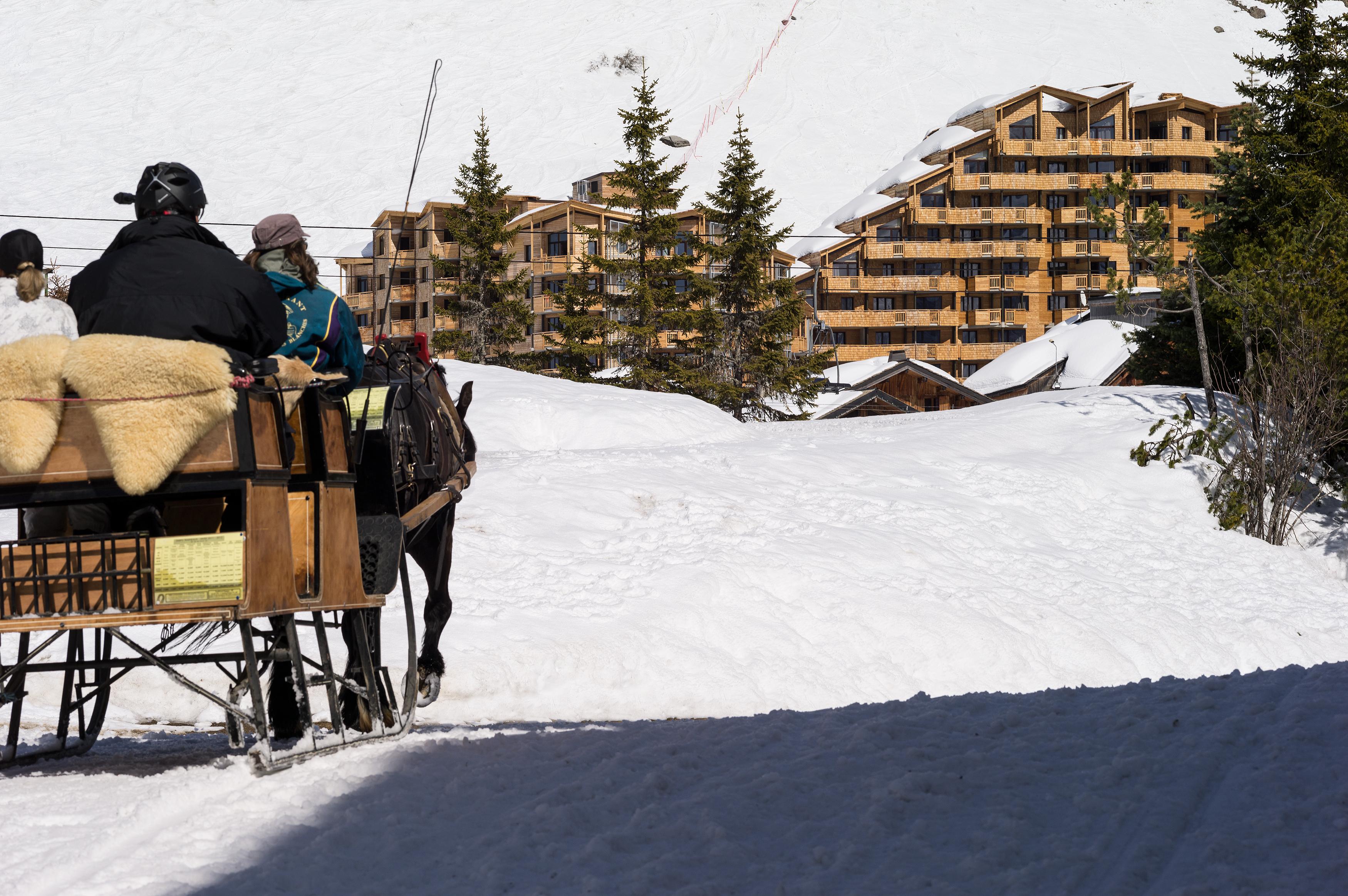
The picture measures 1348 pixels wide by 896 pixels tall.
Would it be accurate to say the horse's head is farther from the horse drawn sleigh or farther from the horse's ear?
the horse drawn sleigh

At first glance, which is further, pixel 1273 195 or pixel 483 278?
pixel 483 278

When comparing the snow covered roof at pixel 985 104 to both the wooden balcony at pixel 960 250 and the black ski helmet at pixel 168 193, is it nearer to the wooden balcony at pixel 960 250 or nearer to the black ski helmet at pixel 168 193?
the wooden balcony at pixel 960 250

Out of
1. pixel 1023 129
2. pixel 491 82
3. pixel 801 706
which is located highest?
pixel 491 82

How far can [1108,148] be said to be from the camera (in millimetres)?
83062

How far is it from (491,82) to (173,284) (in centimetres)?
15896

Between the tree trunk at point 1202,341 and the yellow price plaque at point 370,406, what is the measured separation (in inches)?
858

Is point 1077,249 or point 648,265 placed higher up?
point 1077,249

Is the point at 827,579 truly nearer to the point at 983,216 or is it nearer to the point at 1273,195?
the point at 1273,195

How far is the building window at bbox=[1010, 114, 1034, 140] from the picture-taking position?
8306 centimetres

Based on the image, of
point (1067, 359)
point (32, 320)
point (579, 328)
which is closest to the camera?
point (32, 320)

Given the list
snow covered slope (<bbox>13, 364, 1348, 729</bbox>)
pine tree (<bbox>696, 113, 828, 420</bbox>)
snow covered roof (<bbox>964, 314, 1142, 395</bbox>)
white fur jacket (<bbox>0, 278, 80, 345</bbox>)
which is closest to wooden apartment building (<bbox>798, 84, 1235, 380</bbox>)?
snow covered roof (<bbox>964, 314, 1142, 395</bbox>)

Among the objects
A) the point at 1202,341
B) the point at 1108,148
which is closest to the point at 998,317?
the point at 1108,148

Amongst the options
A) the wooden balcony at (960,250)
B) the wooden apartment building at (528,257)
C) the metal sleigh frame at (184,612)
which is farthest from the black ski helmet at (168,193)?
the wooden balcony at (960,250)

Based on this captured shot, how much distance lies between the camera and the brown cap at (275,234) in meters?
6.30
